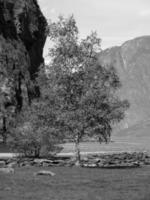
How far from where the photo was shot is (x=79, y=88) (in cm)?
4919

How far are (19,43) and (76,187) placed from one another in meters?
108

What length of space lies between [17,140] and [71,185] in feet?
97.4

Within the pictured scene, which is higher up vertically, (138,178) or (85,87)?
(85,87)

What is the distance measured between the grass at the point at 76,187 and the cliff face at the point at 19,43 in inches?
2978

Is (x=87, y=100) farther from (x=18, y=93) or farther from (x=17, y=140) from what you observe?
(x=18, y=93)

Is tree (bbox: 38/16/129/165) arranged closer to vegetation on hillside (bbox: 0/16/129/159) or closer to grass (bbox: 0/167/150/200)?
vegetation on hillside (bbox: 0/16/129/159)

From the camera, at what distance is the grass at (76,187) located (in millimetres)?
27266

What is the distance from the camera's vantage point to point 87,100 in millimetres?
47688

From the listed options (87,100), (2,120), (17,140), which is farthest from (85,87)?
(2,120)

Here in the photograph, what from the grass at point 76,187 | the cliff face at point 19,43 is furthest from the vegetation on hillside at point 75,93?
the cliff face at point 19,43

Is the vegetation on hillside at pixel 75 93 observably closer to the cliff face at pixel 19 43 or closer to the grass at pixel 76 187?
the grass at pixel 76 187

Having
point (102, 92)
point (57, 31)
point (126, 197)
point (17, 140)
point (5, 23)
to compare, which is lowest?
point (126, 197)

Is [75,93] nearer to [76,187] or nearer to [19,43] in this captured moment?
[76,187]

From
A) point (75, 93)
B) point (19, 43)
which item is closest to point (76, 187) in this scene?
point (75, 93)
